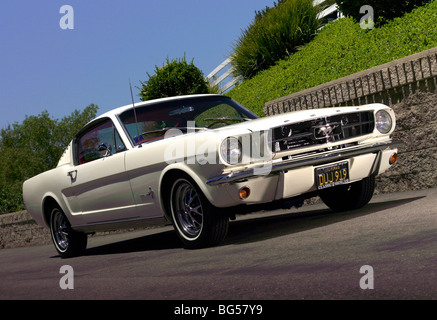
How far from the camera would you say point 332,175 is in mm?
6391

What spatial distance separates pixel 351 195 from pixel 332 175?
4.42ft

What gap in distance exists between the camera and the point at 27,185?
930 centimetres

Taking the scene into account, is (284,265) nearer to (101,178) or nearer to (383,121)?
(383,121)

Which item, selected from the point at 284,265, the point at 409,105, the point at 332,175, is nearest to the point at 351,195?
the point at 332,175

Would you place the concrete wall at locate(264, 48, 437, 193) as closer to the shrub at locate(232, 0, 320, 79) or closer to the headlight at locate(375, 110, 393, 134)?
the headlight at locate(375, 110, 393, 134)

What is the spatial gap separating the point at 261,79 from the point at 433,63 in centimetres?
916

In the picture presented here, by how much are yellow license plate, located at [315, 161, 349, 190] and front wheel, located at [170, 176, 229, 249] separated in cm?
93

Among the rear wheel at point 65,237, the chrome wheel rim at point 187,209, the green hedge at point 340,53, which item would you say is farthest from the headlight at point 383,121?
the rear wheel at point 65,237

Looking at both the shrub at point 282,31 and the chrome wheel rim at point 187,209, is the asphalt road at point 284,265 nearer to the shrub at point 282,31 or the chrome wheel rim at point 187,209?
the chrome wheel rim at point 187,209

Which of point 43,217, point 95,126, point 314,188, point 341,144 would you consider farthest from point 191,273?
point 43,217

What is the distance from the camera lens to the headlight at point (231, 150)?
592 centimetres

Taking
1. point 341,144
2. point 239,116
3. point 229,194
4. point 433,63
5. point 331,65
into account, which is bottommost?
point 229,194

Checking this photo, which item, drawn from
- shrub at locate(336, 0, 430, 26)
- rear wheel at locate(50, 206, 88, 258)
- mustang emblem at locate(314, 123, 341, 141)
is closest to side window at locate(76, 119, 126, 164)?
rear wheel at locate(50, 206, 88, 258)

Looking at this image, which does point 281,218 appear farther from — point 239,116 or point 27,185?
point 27,185
